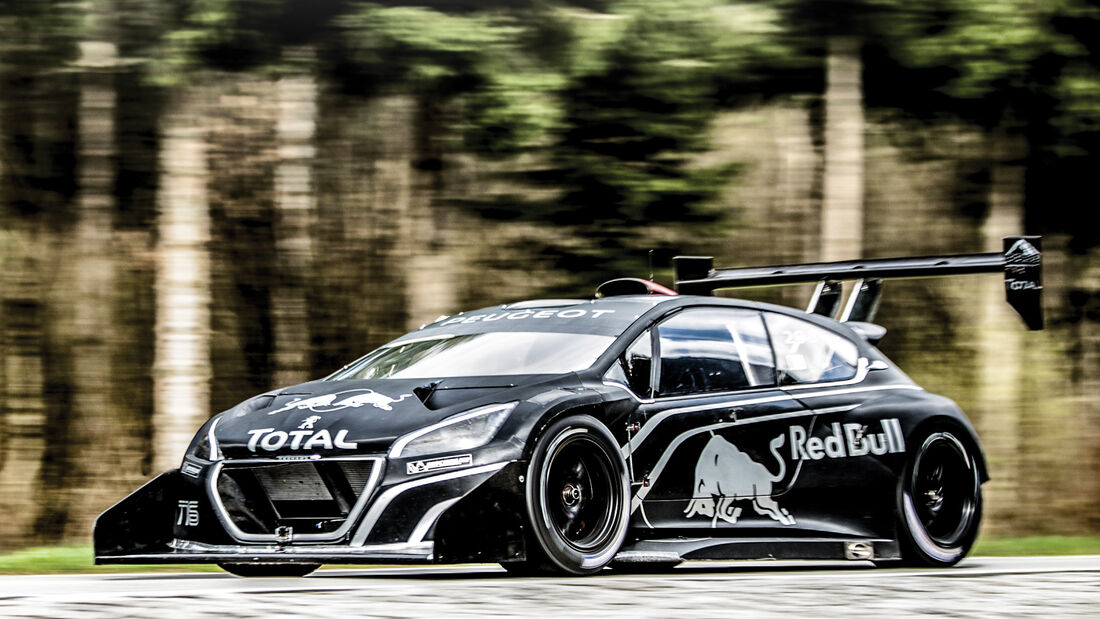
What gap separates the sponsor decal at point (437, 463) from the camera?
7035 millimetres

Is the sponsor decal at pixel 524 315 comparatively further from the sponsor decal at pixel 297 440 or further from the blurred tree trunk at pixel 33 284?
the blurred tree trunk at pixel 33 284

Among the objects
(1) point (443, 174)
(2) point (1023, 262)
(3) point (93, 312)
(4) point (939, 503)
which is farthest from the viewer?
(3) point (93, 312)

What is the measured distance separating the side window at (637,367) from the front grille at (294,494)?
4.62ft

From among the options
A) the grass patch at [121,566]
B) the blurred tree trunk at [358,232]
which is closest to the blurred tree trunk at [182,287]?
the blurred tree trunk at [358,232]

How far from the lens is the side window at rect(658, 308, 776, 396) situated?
8.28 m

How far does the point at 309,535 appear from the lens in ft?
23.5

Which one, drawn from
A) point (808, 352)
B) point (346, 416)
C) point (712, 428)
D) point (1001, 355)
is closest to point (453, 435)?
point (346, 416)

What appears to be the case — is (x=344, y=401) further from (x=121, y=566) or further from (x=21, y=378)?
(x=21, y=378)

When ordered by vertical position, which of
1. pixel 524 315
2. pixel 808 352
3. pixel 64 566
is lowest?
pixel 64 566

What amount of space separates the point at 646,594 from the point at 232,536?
77.2 inches

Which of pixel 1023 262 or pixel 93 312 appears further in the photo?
pixel 93 312

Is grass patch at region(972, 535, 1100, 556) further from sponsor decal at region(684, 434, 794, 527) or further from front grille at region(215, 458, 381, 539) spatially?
front grille at region(215, 458, 381, 539)

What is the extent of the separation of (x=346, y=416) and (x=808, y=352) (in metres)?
2.86

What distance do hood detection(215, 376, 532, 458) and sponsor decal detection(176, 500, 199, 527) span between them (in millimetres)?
268
